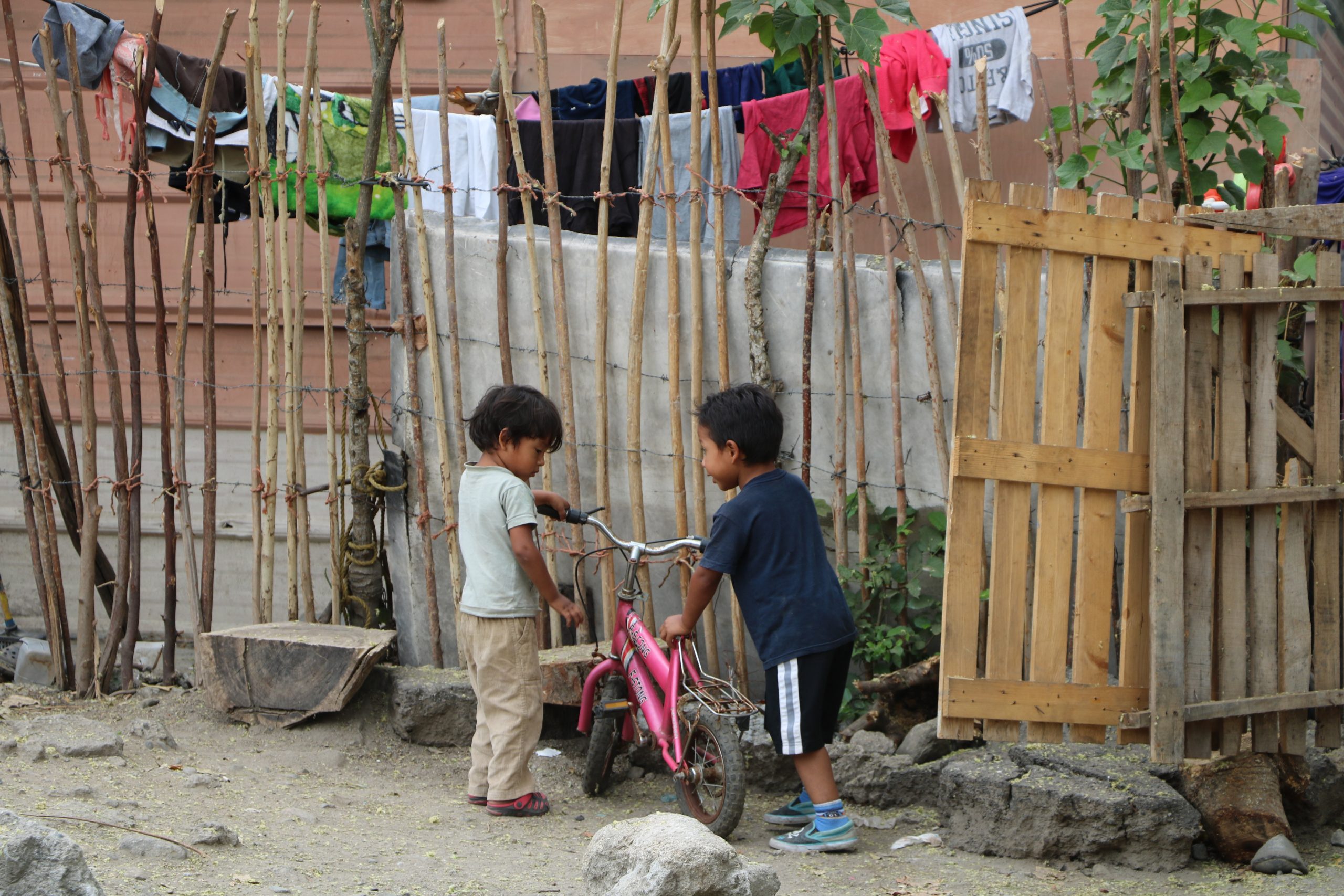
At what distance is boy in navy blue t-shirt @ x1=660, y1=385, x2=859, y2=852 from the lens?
3467mm

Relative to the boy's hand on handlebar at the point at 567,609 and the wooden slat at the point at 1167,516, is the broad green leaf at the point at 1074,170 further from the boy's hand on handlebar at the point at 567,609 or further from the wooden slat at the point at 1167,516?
the boy's hand on handlebar at the point at 567,609

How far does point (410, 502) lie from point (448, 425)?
15.1 inches

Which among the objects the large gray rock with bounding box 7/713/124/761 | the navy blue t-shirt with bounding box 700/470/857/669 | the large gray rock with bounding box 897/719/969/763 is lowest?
the large gray rock with bounding box 897/719/969/763

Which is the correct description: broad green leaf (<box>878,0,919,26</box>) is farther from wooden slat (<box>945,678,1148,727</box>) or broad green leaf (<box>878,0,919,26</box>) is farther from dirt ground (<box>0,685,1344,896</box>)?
dirt ground (<box>0,685,1344,896</box>)

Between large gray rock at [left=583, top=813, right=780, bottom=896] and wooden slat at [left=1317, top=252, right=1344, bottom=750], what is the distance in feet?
Answer: 5.98

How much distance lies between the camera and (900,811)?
3998 mm

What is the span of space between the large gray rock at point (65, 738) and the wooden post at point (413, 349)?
50.6 inches

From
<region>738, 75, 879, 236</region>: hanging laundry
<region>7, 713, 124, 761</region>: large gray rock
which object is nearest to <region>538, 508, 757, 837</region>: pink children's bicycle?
<region>7, 713, 124, 761</region>: large gray rock

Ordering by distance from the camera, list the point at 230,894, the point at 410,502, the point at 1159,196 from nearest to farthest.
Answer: the point at 230,894 < the point at 1159,196 < the point at 410,502

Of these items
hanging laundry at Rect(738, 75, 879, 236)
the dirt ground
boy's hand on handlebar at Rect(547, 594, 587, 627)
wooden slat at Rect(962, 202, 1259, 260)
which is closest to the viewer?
the dirt ground

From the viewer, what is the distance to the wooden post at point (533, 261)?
15.1 feet

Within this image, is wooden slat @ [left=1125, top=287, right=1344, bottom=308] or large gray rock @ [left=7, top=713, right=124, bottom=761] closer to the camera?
wooden slat @ [left=1125, top=287, right=1344, bottom=308]

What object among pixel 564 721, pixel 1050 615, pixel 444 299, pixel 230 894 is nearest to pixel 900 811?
pixel 1050 615

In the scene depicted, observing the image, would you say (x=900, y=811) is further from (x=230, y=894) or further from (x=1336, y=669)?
(x=230, y=894)
